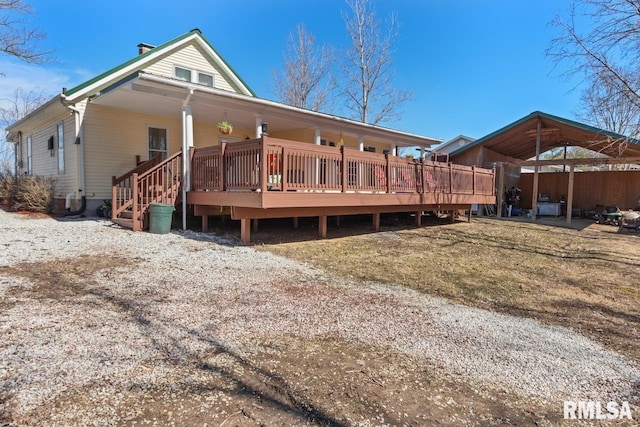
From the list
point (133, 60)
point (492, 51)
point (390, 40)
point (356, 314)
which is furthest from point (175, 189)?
point (390, 40)

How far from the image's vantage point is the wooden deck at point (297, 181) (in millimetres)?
7207

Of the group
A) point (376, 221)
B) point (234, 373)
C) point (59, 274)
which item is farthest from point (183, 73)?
point (234, 373)

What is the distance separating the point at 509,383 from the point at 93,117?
39.1 ft

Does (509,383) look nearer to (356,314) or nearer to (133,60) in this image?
(356,314)

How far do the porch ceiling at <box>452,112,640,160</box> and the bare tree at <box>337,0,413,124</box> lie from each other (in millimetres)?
9416

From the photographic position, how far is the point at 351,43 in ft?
81.4

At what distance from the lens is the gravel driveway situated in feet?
7.63

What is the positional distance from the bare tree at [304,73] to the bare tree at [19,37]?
1732 centimetres

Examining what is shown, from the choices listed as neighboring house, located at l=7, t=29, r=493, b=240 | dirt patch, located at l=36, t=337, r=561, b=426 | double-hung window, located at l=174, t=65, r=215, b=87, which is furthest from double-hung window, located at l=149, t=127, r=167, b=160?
dirt patch, located at l=36, t=337, r=561, b=426

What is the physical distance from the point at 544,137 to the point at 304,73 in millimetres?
18101

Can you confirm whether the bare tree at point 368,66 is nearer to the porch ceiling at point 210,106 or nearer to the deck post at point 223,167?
the porch ceiling at point 210,106

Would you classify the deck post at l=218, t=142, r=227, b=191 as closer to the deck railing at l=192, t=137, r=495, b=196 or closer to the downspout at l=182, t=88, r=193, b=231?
the deck railing at l=192, t=137, r=495, b=196

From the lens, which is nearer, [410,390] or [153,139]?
[410,390]

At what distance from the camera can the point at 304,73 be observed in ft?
93.5
